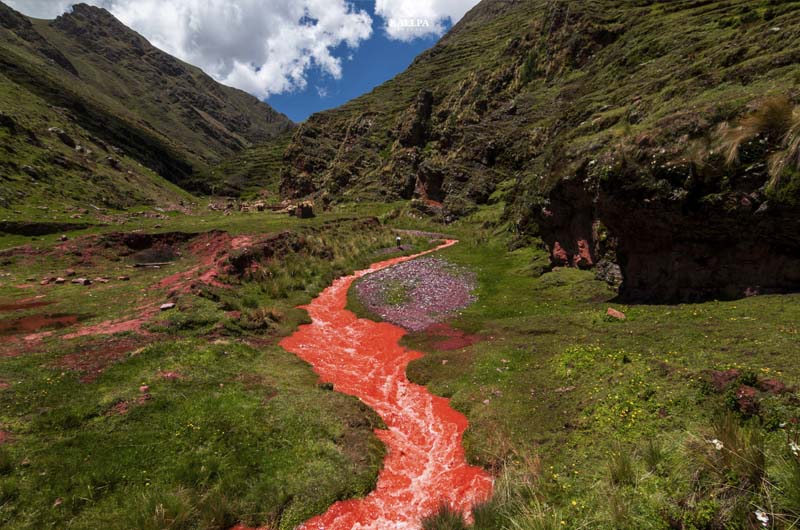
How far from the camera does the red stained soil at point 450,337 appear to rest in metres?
22.0

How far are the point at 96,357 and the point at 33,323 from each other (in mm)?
8304

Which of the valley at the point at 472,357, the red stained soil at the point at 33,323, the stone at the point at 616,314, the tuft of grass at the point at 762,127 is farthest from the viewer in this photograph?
the red stained soil at the point at 33,323

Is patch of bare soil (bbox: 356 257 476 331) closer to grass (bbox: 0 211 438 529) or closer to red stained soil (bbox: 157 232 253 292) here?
grass (bbox: 0 211 438 529)

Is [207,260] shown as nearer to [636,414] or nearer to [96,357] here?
[96,357]

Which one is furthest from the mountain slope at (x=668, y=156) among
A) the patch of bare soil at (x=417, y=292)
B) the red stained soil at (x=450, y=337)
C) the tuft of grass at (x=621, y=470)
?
the tuft of grass at (x=621, y=470)

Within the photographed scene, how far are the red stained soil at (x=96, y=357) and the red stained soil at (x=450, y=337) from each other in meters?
16.8

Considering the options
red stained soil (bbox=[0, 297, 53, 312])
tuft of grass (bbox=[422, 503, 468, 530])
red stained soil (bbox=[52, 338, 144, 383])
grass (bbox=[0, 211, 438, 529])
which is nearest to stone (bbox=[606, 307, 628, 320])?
grass (bbox=[0, 211, 438, 529])

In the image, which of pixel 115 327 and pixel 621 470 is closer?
pixel 621 470

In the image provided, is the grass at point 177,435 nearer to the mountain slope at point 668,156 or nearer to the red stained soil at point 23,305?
the red stained soil at point 23,305

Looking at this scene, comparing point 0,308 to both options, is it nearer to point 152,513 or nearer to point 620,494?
point 152,513

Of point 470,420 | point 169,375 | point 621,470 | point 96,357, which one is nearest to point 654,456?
point 621,470

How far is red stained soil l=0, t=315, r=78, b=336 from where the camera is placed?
66.4 feet

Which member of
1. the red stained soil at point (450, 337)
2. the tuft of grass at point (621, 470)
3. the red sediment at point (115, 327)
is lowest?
the red stained soil at point (450, 337)

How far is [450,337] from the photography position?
23.4 m
